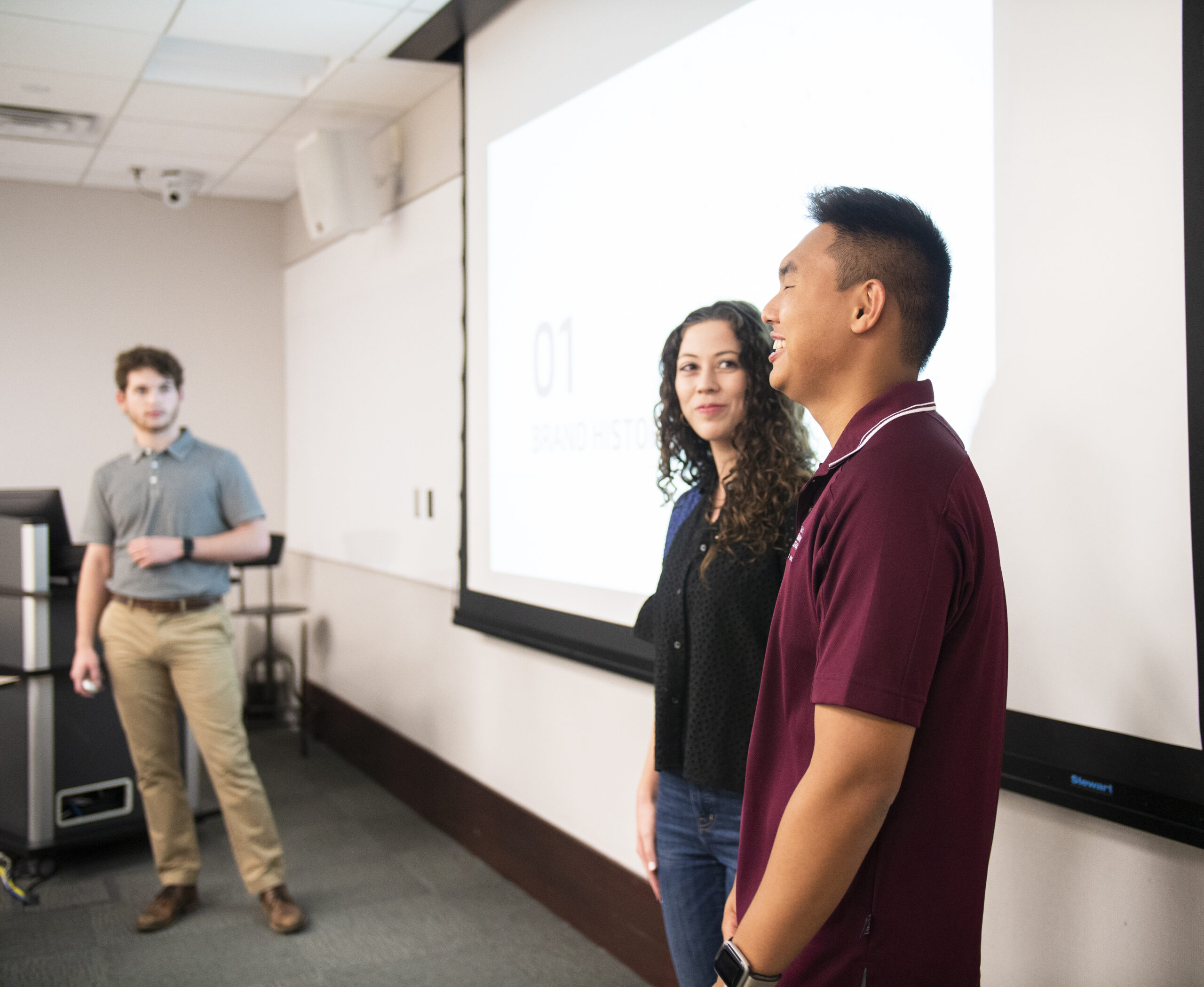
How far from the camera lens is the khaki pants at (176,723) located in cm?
289

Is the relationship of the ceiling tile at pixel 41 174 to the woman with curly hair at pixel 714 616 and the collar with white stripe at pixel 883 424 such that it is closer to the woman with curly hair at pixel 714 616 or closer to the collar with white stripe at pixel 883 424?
the woman with curly hair at pixel 714 616

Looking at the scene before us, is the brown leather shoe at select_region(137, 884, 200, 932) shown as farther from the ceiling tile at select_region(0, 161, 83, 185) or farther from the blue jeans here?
the ceiling tile at select_region(0, 161, 83, 185)

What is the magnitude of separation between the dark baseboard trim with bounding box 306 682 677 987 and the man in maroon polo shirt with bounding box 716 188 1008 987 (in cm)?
164

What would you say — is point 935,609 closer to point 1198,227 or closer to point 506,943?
point 1198,227

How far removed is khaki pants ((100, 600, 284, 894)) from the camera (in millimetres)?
2893

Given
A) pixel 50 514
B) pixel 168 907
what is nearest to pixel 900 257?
pixel 168 907

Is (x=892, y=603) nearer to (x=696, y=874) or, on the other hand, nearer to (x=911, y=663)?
(x=911, y=663)

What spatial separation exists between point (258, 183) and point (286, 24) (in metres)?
2.10

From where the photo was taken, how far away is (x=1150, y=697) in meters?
1.39

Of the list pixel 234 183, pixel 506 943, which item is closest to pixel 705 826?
pixel 506 943

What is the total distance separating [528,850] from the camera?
10.4 feet

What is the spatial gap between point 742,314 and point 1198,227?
0.63 metres

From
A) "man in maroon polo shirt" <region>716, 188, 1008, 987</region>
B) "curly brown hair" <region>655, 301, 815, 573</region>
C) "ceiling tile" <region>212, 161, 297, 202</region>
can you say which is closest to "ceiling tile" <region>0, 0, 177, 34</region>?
"ceiling tile" <region>212, 161, 297, 202</region>

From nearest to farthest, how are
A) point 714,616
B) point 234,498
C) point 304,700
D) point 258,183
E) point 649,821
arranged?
1. point 714,616
2. point 649,821
3. point 234,498
4. point 304,700
5. point 258,183
